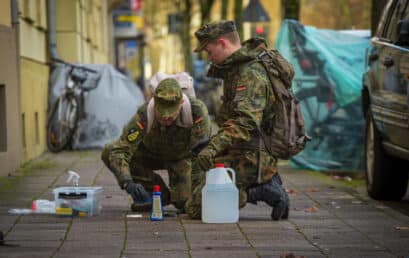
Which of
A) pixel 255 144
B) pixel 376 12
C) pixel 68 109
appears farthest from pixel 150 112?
pixel 68 109

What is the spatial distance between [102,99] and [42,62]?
1327mm

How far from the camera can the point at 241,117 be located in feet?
29.8

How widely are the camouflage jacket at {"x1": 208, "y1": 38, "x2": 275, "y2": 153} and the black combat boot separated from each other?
417mm

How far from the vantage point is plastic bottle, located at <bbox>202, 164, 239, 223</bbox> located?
921 centimetres

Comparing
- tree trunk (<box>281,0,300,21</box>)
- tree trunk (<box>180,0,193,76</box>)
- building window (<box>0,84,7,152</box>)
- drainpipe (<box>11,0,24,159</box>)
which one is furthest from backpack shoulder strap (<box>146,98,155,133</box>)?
tree trunk (<box>180,0,193,76</box>)

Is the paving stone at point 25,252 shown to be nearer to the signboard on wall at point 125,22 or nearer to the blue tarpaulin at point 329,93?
the blue tarpaulin at point 329,93

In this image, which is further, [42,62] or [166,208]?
[42,62]

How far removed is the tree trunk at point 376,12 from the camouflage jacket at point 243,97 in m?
6.38

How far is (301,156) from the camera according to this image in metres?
15.3

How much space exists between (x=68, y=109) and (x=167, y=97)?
10032 mm

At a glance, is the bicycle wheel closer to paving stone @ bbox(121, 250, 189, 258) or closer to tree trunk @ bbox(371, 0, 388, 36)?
tree trunk @ bbox(371, 0, 388, 36)

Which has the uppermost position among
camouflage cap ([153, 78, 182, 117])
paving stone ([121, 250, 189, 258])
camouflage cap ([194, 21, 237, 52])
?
camouflage cap ([194, 21, 237, 52])

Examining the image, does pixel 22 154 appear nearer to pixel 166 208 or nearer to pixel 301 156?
pixel 301 156

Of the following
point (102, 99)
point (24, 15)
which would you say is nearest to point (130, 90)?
point (102, 99)
